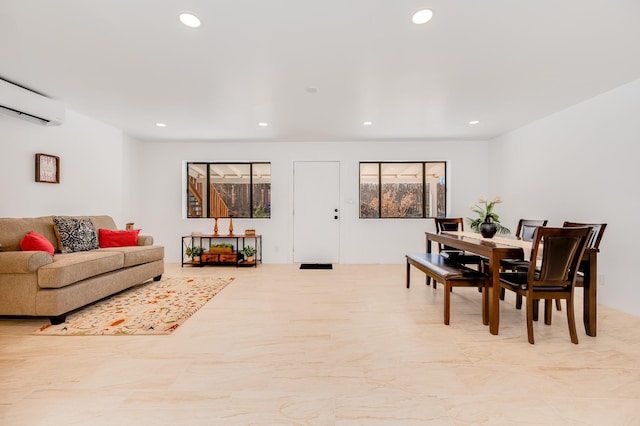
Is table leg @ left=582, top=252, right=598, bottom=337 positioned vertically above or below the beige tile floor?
above

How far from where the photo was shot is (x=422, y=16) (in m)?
1.97

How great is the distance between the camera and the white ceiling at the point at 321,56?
1.93 m

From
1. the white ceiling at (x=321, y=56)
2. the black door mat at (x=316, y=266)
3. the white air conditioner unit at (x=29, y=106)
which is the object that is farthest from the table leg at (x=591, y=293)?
the white air conditioner unit at (x=29, y=106)

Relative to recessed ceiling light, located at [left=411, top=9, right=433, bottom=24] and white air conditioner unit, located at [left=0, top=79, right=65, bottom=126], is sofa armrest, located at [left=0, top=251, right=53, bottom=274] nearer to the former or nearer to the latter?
white air conditioner unit, located at [left=0, top=79, right=65, bottom=126]

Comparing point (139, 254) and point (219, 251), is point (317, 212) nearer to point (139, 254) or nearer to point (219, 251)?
point (219, 251)

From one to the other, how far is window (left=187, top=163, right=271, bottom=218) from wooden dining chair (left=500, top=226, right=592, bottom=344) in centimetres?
447

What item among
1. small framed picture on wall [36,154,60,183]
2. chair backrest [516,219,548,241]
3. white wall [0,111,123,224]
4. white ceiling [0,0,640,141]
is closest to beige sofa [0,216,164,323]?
white wall [0,111,123,224]

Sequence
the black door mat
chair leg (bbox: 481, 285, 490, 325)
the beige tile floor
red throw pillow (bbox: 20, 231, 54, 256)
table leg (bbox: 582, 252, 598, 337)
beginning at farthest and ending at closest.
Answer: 1. the black door mat
2. red throw pillow (bbox: 20, 231, 54, 256)
3. chair leg (bbox: 481, 285, 490, 325)
4. table leg (bbox: 582, 252, 598, 337)
5. the beige tile floor

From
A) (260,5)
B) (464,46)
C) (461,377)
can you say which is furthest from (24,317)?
(464,46)

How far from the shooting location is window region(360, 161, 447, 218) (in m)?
5.80

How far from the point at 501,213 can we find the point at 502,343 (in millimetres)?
3571

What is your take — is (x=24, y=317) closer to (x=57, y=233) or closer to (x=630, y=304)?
(x=57, y=233)

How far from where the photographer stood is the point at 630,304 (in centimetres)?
301

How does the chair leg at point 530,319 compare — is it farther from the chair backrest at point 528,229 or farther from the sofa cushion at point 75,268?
the sofa cushion at point 75,268
